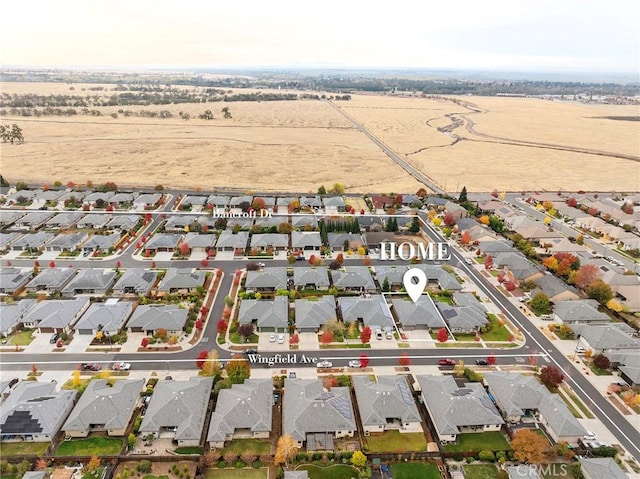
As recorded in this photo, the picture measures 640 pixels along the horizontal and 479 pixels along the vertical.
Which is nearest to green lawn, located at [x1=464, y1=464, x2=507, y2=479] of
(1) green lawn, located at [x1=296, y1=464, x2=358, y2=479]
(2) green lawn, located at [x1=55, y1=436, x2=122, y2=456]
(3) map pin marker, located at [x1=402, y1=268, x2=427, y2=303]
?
(1) green lawn, located at [x1=296, y1=464, x2=358, y2=479]

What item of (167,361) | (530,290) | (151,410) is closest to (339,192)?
(530,290)

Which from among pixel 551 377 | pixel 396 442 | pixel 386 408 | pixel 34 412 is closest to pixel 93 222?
pixel 34 412

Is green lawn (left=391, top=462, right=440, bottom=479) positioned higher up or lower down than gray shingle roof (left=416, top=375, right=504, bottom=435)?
lower down

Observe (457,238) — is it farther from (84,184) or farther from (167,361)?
(84,184)

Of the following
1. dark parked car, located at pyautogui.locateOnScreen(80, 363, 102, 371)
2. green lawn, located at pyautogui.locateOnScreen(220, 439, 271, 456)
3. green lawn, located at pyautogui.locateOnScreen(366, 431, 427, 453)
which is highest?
dark parked car, located at pyautogui.locateOnScreen(80, 363, 102, 371)

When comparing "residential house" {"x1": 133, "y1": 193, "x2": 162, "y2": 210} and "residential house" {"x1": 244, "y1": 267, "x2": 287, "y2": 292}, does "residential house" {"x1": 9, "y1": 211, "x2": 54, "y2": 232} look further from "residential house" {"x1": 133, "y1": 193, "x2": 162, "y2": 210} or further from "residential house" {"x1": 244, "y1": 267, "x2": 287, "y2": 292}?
"residential house" {"x1": 244, "y1": 267, "x2": 287, "y2": 292}

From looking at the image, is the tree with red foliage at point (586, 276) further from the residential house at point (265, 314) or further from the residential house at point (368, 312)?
the residential house at point (265, 314)

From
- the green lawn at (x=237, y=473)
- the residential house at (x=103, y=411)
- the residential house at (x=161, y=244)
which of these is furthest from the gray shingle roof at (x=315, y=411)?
the residential house at (x=161, y=244)
